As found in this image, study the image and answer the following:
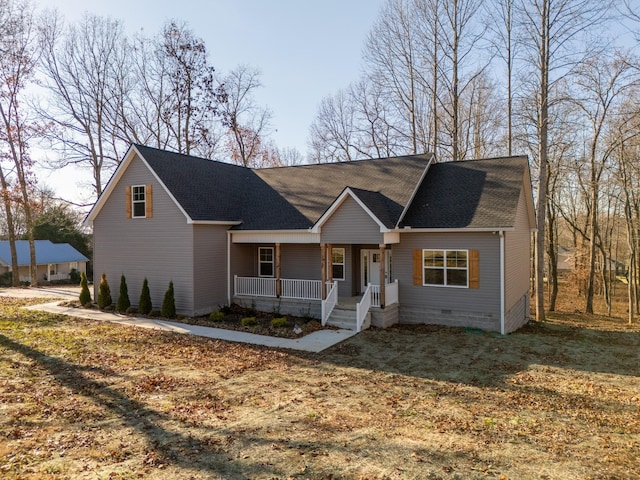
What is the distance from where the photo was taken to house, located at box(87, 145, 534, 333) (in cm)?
1473

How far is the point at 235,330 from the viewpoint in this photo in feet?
47.3

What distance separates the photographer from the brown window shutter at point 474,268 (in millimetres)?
14453

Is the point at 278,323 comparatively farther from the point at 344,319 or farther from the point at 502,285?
the point at 502,285

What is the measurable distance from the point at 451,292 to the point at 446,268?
0.86 metres

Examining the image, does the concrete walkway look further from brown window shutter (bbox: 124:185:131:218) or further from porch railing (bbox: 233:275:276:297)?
brown window shutter (bbox: 124:185:131:218)

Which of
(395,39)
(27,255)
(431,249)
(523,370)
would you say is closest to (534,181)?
(395,39)

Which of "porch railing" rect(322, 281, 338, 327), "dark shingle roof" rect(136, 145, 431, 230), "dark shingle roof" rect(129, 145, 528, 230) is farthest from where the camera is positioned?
"dark shingle roof" rect(136, 145, 431, 230)

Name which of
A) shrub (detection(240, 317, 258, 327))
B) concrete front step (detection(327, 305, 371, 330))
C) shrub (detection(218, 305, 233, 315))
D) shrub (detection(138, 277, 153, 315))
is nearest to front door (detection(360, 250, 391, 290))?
concrete front step (detection(327, 305, 371, 330))

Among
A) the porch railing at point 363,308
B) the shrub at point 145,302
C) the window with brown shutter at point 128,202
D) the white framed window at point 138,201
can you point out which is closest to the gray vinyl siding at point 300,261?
the porch railing at point 363,308

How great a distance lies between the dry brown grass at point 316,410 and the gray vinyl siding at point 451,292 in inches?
71.6

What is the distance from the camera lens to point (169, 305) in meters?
16.2

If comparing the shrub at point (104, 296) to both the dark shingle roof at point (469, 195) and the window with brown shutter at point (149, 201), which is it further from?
the dark shingle roof at point (469, 195)

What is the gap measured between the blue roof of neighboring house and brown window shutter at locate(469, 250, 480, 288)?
121 feet

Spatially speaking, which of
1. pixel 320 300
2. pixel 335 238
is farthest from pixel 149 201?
pixel 320 300
